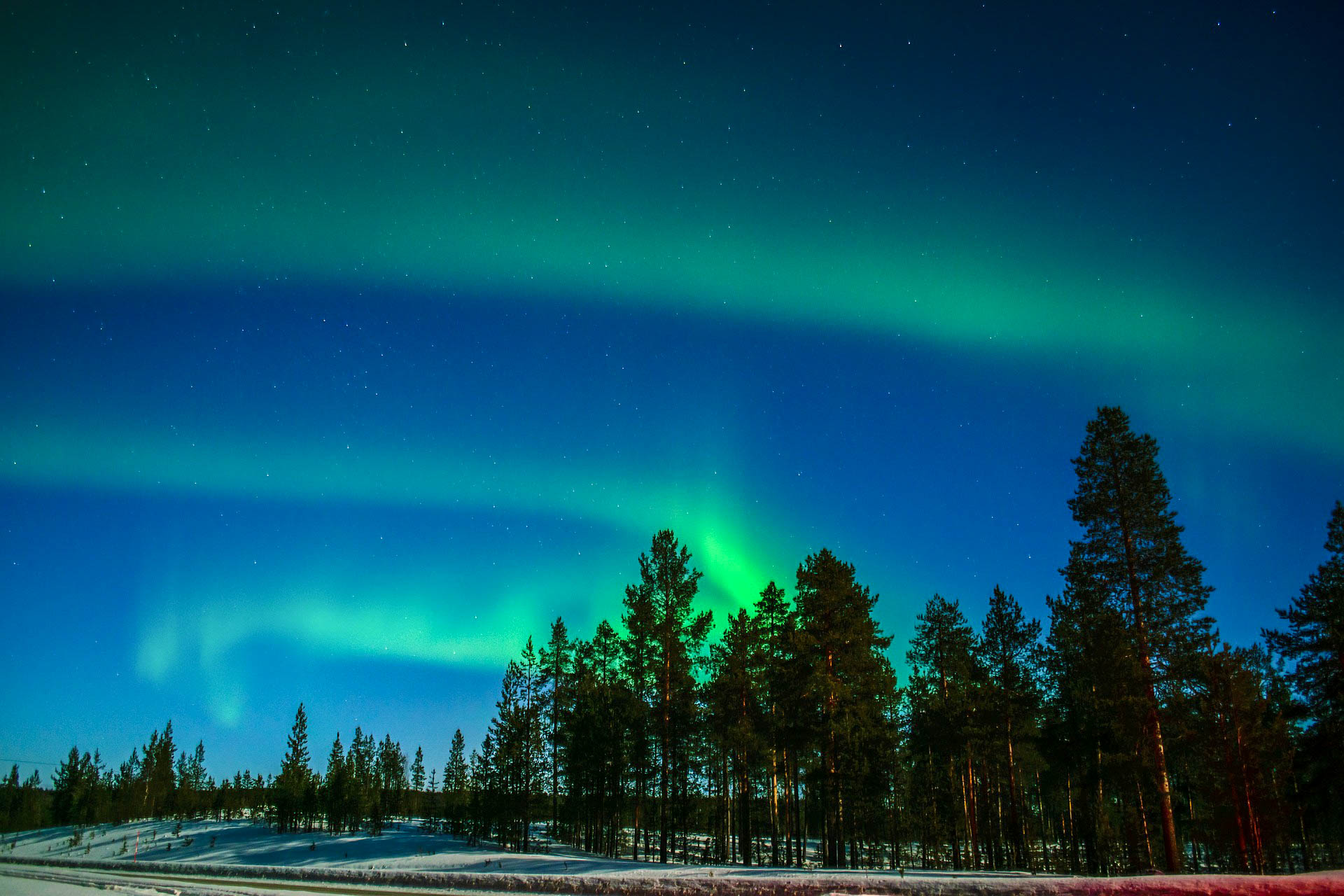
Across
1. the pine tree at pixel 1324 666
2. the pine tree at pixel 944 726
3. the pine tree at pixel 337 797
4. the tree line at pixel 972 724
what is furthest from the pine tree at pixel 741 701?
the pine tree at pixel 337 797

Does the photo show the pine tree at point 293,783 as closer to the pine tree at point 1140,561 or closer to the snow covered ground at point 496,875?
the snow covered ground at point 496,875

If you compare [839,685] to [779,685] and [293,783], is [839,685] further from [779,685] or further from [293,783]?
[293,783]

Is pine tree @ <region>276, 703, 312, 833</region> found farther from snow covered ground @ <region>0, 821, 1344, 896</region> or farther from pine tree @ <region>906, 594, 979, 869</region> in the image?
pine tree @ <region>906, 594, 979, 869</region>

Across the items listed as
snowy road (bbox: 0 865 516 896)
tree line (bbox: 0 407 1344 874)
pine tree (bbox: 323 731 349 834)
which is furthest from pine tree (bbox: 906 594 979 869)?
pine tree (bbox: 323 731 349 834)

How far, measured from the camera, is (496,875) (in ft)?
87.7

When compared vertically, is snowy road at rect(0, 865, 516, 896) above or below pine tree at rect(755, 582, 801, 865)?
below

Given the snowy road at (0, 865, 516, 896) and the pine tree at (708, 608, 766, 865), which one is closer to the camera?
the snowy road at (0, 865, 516, 896)

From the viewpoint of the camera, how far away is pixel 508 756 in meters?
49.9

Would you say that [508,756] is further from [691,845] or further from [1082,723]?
[1082,723]

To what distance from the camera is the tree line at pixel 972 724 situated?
3030 cm

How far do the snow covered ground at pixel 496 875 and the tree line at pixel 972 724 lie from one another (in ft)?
19.5

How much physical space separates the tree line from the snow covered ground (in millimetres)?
5933

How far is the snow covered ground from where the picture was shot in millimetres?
17453

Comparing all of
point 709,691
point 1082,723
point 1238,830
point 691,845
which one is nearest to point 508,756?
point 691,845
